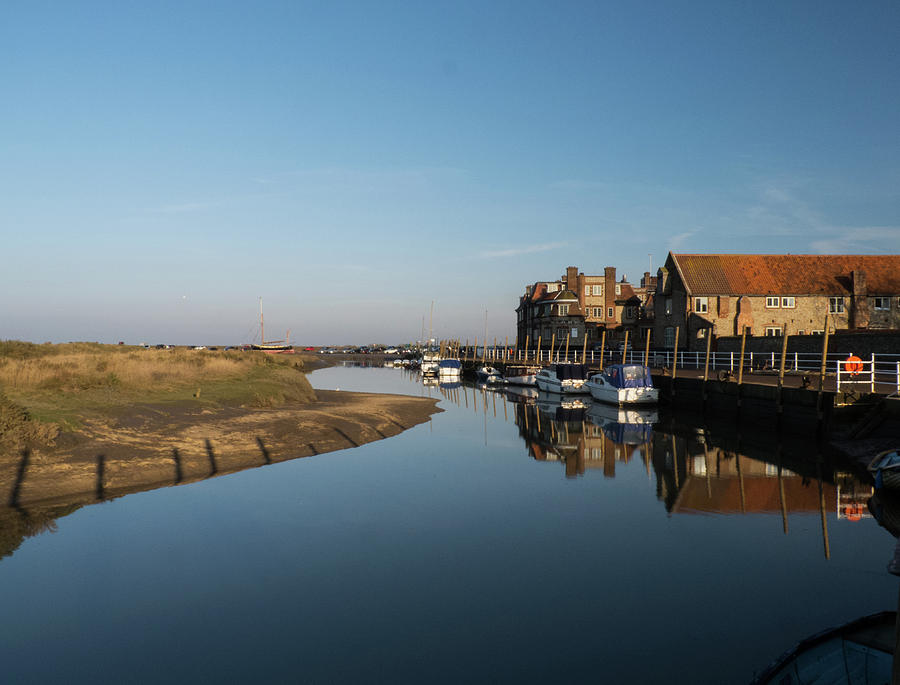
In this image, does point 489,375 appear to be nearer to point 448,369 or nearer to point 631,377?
point 448,369

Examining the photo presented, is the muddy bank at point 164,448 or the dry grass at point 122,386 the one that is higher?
the dry grass at point 122,386

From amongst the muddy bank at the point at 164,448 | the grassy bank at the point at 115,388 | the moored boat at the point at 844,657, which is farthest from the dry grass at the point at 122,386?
the moored boat at the point at 844,657

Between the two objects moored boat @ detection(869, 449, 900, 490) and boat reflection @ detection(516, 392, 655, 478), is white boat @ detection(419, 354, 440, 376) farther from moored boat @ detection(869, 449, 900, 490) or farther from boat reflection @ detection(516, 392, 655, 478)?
moored boat @ detection(869, 449, 900, 490)

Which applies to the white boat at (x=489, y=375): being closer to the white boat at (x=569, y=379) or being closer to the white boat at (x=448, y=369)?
the white boat at (x=448, y=369)

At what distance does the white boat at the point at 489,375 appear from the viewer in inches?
3039

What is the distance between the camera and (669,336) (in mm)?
67500

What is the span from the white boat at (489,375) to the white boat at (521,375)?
3.92ft

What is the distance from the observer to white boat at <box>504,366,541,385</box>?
69.5 meters

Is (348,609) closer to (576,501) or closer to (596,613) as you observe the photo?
(596,613)

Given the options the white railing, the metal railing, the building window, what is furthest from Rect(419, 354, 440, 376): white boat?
the building window

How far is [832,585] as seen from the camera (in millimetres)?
12312

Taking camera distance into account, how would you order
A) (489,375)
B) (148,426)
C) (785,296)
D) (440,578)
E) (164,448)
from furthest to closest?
(489,375) → (785,296) → (148,426) → (164,448) → (440,578)

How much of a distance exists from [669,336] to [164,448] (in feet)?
181

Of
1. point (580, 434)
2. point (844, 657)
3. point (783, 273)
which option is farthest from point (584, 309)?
point (844, 657)
